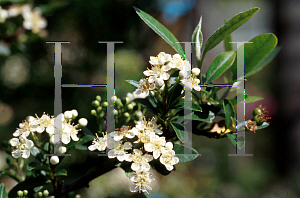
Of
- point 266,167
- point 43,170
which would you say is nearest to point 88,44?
point 43,170

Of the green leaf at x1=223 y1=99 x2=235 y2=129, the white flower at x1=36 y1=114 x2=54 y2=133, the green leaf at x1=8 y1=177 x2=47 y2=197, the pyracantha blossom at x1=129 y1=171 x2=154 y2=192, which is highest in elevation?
the green leaf at x1=223 y1=99 x2=235 y2=129

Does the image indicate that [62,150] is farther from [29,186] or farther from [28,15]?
[28,15]

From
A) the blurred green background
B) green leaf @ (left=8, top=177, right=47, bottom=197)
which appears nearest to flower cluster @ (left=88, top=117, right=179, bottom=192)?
green leaf @ (left=8, top=177, right=47, bottom=197)

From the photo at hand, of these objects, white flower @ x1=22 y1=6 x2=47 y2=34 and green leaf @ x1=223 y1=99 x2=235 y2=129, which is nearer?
green leaf @ x1=223 y1=99 x2=235 y2=129

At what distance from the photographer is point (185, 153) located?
64 cm

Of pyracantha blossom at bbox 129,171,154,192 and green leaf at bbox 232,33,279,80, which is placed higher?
green leaf at bbox 232,33,279,80

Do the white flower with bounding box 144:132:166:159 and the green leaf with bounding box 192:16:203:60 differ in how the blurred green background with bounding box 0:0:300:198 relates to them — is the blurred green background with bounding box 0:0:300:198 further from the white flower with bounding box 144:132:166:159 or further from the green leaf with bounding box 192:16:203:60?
the white flower with bounding box 144:132:166:159

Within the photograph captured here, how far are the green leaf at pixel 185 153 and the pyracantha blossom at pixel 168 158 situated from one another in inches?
0.7

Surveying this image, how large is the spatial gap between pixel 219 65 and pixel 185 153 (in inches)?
11.9

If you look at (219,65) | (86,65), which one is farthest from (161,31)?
(86,65)

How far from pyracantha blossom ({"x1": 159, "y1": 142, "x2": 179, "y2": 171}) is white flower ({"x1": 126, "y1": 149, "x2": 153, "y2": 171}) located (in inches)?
1.4

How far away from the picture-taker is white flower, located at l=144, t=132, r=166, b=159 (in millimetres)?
604

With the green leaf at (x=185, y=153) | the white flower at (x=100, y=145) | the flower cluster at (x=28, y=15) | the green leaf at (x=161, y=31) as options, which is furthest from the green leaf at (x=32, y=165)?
the flower cluster at (x=28, y=15)

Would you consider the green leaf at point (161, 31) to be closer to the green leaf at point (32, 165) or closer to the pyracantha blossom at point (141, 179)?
the pyracantha blossom at point (141, 179)
